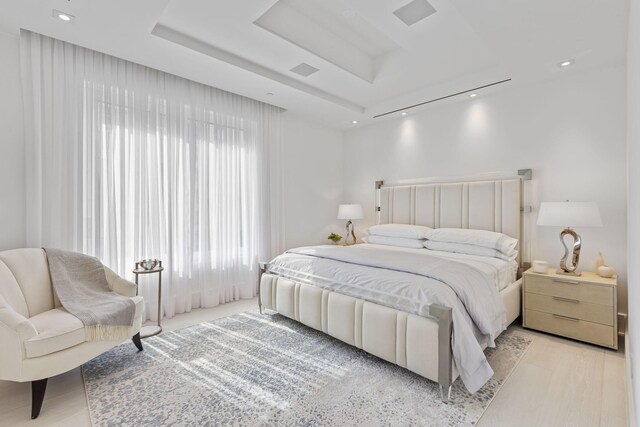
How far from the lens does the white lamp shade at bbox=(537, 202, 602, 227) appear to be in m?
2.57

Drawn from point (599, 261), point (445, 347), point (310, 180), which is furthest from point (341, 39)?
point (599, 261)

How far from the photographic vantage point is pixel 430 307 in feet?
6.28

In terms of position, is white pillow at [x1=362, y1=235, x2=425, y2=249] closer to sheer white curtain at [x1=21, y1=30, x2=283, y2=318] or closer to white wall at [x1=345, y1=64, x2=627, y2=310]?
white wall at [x1=345, y1=64, x2=627, y2=310]

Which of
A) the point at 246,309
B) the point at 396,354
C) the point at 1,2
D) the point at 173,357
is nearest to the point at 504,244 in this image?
the point at 396,354

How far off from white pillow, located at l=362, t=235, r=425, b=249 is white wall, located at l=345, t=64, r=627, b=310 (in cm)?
106

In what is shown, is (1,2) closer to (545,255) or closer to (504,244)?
(504,244)

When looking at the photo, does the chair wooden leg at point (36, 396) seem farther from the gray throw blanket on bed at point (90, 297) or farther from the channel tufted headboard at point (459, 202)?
the channel tufted headboard at point (459, 202)


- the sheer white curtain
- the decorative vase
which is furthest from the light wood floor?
the sheer white curtain

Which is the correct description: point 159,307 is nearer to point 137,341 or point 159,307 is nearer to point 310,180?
point 137,341

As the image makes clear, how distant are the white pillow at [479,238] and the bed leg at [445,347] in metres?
1.67

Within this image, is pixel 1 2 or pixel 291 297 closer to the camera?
pixel 1 2

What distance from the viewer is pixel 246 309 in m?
3.57

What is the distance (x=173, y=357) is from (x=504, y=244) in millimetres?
3357

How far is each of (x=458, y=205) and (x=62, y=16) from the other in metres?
4.33
